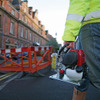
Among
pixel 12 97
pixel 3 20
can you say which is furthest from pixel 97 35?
pixel 3 20

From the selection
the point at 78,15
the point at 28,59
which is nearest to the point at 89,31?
the point at 78,15

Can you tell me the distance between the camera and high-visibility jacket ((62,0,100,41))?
1146mm

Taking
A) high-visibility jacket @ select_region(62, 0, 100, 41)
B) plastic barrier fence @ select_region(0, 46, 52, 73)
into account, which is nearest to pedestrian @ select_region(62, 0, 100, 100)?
high-visibility jacket @ select_region(62, 0, 100, 41)

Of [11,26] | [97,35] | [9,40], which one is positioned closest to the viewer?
[97,35]

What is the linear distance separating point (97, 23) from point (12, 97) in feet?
6.68

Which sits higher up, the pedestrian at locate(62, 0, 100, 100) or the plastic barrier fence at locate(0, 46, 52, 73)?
the pedestrian at locate(62, 0, 100, 100)

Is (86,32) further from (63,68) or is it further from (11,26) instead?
(11,26)

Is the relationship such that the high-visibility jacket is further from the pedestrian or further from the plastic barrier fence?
the plastic barrier fence

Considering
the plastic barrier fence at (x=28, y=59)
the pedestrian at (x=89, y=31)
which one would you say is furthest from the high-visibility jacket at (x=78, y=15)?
the plastic barrier fence at (x=28, y=59)

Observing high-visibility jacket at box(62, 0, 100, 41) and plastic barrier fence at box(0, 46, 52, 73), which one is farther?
plastic barrier fence at box(0, 46, 52, 73)

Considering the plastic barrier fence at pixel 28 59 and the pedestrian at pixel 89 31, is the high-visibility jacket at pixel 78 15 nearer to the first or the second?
the pedestrian at pixel 89 31

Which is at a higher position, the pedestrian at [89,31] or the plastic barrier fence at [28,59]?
the pedestrian at [89,31]

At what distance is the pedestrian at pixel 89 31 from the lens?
44.7 inches

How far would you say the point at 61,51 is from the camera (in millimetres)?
1276
